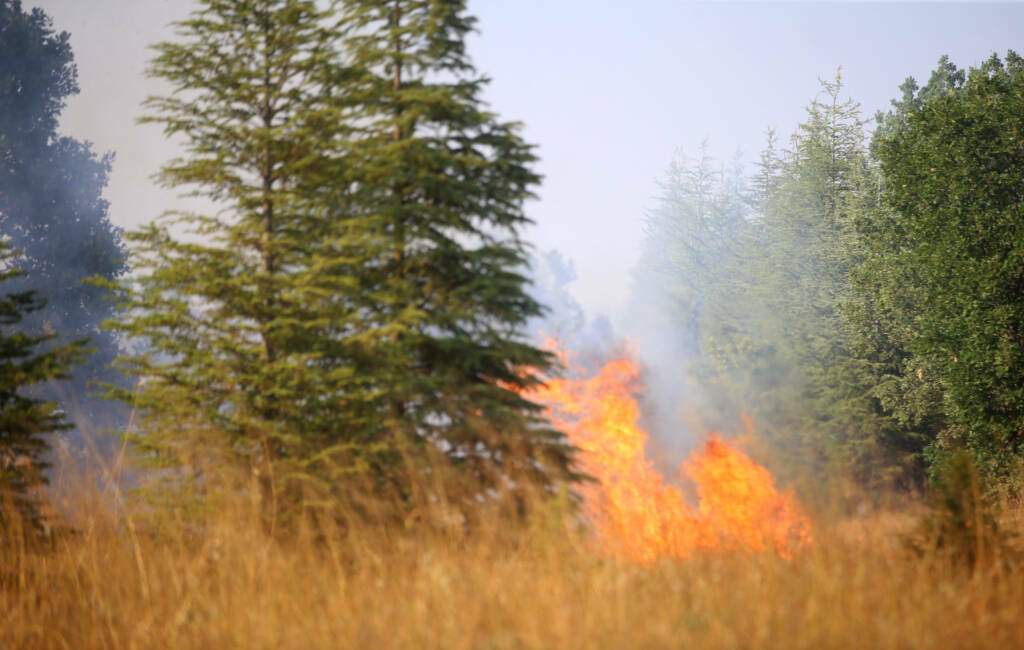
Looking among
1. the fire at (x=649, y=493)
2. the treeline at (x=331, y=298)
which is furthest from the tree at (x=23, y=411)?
the fire at (x=649, y=493)

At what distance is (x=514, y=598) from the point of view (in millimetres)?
5211

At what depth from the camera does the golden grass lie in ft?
14.9

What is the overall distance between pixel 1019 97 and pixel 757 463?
45.3 ft

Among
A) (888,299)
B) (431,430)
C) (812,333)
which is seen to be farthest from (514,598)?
(812,333)

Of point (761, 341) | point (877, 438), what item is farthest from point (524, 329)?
point (761, 341)

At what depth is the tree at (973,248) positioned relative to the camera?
58.2ft

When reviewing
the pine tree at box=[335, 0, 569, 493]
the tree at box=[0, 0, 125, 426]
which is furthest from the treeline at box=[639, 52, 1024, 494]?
the tree at box=[0, 0, 125, 426]

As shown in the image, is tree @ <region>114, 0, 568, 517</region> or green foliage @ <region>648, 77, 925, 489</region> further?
green foliage @ <region>648, 77, 925, 489</region>

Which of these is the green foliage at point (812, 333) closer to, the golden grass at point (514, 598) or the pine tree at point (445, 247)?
the pine tree at point (445, 247)

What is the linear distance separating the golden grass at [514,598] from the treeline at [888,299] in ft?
6.52

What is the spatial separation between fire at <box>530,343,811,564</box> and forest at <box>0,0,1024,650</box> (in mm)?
125

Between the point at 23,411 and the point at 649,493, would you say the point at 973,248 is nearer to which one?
the point at 649,493

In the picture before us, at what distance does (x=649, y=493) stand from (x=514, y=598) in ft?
56.9

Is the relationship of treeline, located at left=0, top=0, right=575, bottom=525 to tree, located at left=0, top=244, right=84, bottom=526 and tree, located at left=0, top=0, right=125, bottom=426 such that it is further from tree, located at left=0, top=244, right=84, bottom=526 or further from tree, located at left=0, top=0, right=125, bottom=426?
tree, located at left=0, top=0, right=125, bottom=426
